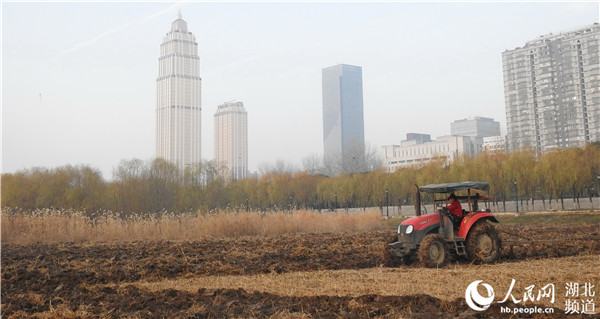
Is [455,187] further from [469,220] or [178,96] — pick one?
[178,96]

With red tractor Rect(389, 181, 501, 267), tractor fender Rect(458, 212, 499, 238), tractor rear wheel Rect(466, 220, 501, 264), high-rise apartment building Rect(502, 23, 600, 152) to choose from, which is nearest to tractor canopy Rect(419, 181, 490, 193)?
red tractor Rect(389, 181, 501, 267)

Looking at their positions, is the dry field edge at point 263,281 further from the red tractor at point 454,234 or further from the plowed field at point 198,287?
the red tractor at point 454,234

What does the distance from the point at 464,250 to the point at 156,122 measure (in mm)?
166411

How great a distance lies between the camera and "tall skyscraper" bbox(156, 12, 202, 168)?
6442 inches

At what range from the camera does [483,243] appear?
12719 millimetres

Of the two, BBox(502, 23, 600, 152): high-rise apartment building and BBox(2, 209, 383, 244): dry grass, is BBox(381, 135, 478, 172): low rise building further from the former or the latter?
BBox(2, 209, 383, 244): dry grass

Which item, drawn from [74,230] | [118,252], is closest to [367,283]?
[118,252]

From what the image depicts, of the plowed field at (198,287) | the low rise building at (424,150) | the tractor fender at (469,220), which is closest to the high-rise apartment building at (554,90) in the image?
the low rise building at (424,150)

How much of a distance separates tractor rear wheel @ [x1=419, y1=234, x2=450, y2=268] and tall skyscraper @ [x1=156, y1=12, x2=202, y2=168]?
153m

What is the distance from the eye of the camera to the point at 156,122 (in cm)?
17175

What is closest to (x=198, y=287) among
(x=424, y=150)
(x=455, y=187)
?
(x=455, y=187)

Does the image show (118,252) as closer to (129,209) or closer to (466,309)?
(466,309)

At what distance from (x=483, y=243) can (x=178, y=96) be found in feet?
533

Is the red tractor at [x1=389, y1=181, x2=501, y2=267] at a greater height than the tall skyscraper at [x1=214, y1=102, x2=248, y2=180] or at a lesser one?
lesser
